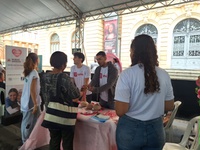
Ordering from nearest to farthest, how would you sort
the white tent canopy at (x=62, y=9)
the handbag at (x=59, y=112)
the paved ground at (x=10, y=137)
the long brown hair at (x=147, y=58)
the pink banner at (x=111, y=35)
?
1. the long brown hair at (x=147, y=58)
2. the handbag at (x=59, y=112)
3. the paved ground at (x=10, y=137)
4. the white tent canopy at (x=62, y=9)
5. the pink banner at (x=111, y=35)

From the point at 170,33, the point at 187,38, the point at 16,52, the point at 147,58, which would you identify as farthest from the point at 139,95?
the point at 170,33

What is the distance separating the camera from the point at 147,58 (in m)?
0.93

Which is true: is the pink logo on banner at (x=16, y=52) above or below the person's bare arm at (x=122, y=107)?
above

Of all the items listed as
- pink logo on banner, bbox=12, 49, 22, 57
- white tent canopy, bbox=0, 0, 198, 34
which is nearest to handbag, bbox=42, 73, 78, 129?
pink logo on banner, bbox=12, 49, 22, 57

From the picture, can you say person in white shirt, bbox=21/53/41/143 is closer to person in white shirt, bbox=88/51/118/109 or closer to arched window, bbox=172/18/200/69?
person in white shirt, bbox=88/51/118/109

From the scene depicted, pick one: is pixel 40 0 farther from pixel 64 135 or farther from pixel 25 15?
pixel 64 135

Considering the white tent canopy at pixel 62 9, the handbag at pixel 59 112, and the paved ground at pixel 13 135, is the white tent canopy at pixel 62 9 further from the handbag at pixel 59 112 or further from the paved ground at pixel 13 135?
the handbag at pixel 59 112

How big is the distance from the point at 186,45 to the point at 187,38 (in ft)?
1.06

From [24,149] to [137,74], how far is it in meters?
1.88

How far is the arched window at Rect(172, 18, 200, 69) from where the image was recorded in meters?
7.53

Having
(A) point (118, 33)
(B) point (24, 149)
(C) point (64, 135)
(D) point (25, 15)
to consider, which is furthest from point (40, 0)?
(A) point (118, 33)

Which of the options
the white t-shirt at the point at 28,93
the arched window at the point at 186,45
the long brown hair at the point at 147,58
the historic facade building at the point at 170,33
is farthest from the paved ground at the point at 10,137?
the arched window at the point at 186,45

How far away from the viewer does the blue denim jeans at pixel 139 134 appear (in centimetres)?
94

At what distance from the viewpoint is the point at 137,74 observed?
0.92 m
